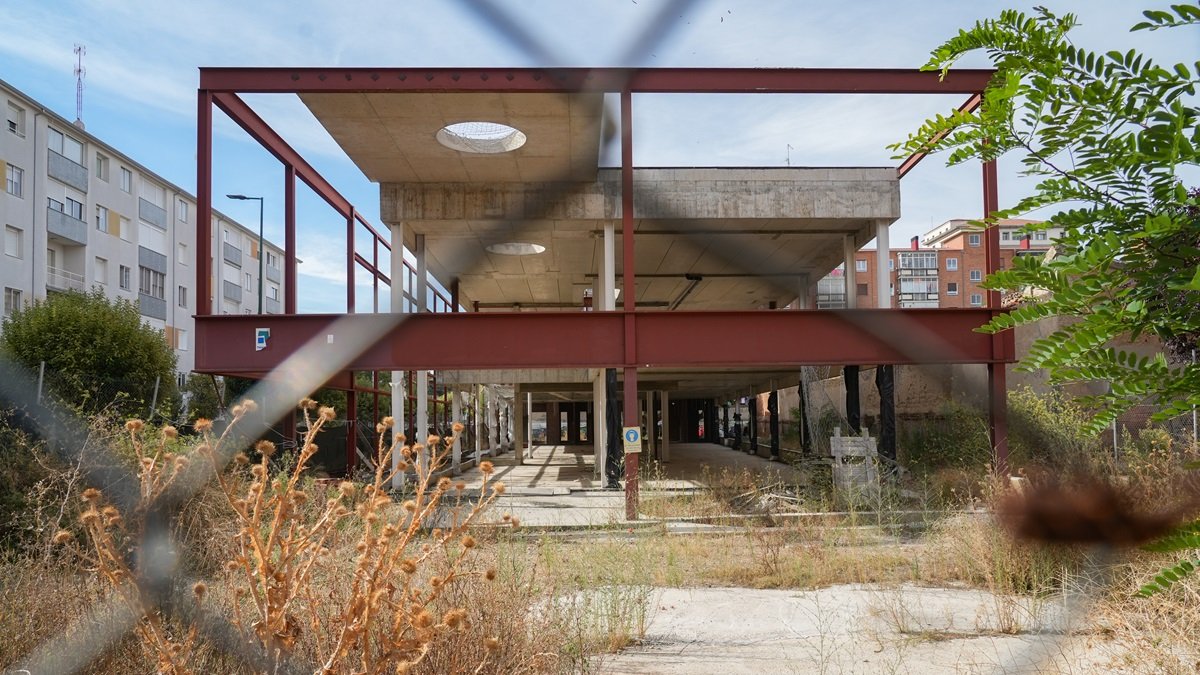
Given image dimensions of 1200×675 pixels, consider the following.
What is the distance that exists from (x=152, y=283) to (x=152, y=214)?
10.7ft

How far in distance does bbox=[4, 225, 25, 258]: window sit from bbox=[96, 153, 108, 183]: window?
634 cm

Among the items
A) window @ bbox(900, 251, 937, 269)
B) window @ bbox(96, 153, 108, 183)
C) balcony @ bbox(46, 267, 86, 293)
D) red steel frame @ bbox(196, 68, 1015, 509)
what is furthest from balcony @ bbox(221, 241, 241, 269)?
window @ bbox(900, 251, 937, 269)

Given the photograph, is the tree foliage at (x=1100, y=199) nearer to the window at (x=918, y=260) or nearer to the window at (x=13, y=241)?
the window at (x=13, y=241)

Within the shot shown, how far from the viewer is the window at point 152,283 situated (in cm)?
3966

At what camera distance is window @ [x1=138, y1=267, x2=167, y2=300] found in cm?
3966

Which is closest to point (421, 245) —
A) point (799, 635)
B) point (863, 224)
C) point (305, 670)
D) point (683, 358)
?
point (683, 358)

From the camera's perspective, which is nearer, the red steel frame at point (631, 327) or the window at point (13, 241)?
the red steel frame at point (631, 327)

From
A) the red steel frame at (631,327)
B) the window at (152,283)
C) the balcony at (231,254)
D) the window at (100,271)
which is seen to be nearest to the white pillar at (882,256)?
the red steel frame at (631,327)

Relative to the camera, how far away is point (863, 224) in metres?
19.8

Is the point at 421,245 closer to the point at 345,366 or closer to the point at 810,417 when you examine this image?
the point at 345,366

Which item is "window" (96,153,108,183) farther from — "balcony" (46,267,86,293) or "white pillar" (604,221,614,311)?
"white pillar" (604,221,614,311)

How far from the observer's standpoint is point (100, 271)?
118 ft

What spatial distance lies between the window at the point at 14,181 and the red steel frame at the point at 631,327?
66.2ft

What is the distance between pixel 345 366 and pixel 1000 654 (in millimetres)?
11349
